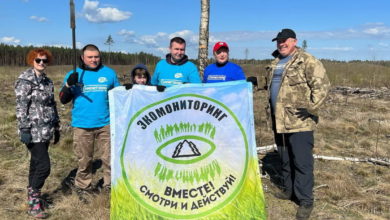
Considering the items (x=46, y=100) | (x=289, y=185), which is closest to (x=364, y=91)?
(x=289, y=185)

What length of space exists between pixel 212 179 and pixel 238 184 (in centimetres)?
32

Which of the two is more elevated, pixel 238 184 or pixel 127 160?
pixel 127 160

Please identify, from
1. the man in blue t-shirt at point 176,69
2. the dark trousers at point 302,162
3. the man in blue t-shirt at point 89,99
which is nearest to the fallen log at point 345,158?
the dark trousers at point 302,162

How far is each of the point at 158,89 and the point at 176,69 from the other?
2.34ft

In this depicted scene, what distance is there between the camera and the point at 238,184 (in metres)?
4.06

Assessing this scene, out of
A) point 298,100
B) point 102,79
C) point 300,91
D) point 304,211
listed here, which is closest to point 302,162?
point 304,211

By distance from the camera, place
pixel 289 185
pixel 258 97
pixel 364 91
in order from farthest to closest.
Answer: pixel 364 91
pixel 258 97
pixel 289 185

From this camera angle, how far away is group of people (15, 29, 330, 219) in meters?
4.13

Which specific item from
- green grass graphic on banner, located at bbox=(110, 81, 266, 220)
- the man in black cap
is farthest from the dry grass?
green grass graphic on banner, located at bbox=(110, 81, 266, 220)

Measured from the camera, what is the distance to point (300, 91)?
4.40 meters

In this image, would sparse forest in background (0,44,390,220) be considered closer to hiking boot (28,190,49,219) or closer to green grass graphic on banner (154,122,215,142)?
hiking boot (28,190,49,219)

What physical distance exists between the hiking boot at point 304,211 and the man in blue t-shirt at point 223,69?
1936 mm

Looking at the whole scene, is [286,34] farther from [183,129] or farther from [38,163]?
[38,163]

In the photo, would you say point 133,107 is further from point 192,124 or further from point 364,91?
point 364,91
